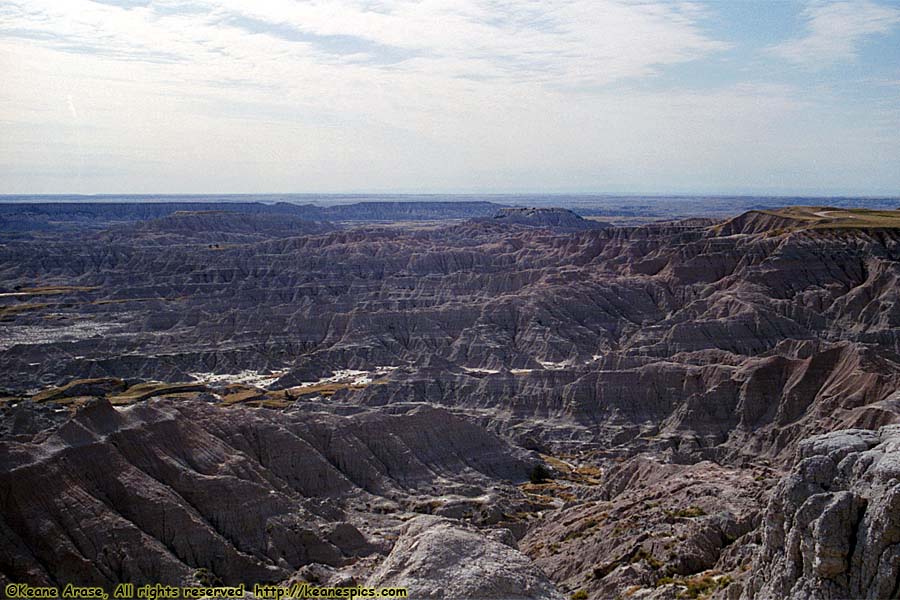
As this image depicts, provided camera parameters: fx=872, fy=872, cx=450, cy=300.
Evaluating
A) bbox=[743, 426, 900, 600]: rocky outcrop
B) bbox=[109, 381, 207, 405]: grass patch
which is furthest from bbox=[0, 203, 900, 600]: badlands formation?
bbox=[109, 381, 207, 405]: grass patch

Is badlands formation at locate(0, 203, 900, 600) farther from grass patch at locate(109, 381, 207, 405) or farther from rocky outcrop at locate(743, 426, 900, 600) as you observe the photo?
grass patch at locate(109, 381, 207, 405)

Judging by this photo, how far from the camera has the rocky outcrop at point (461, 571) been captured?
22.3 meters

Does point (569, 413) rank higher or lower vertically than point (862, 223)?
lower

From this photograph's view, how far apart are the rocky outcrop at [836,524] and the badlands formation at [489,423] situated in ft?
0.20

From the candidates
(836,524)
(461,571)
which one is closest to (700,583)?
(836,524)

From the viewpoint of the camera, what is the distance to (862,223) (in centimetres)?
11638

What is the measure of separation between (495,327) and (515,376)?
24078mm

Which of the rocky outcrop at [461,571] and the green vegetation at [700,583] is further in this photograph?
the green vegetation at [700,583]

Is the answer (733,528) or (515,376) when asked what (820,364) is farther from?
(733,528)

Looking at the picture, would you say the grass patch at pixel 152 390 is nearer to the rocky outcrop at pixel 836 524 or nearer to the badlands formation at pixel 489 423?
the badlands formation at pixel 489 423

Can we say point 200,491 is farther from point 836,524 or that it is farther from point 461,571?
point 836,524

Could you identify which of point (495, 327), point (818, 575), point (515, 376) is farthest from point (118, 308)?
point (818, 575)

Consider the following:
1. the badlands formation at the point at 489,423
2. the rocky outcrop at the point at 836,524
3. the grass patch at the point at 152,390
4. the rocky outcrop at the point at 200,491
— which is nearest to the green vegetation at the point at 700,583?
the badlands formation at the point at 489,423

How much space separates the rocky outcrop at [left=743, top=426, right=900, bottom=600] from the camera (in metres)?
19.9
